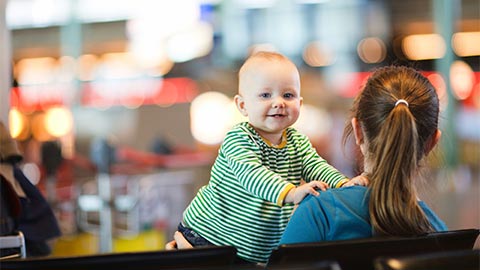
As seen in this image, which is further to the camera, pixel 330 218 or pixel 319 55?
pixel 319 55

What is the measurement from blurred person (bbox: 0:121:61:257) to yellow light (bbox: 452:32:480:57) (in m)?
9.35

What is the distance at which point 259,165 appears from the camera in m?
2.03

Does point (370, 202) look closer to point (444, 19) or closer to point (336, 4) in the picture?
point (444, 19)

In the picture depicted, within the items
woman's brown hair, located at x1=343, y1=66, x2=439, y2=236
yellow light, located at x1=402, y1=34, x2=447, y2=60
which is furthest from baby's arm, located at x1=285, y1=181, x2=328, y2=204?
yellow light, located at x1=402, y1=34, x2=447, y2=60

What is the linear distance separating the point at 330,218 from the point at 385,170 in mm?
173

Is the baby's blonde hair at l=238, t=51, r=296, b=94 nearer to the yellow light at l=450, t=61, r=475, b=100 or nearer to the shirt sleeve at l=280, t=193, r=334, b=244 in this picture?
the shirt sleeve at l=280, t=193, r=334, b=244

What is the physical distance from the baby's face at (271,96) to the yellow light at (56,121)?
10.7m

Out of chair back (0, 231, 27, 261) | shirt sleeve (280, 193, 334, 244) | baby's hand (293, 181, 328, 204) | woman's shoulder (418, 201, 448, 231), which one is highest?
baby's hand (293, 181, 328, 204)

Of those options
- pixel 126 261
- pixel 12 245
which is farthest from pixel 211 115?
pixel 126 261

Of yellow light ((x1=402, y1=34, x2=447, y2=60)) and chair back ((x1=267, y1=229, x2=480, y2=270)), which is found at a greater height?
chair back ((x1=267, y1=229, x2=480, y2=270))

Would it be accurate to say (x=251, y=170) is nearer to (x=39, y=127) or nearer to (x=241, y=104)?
(x=241, y=104)

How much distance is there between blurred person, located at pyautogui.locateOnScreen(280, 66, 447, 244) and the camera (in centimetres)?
190

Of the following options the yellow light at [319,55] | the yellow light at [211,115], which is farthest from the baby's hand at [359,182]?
the yellow light at [319,55]

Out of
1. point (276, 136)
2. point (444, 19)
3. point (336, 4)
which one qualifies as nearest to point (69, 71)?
point (336, 4)
